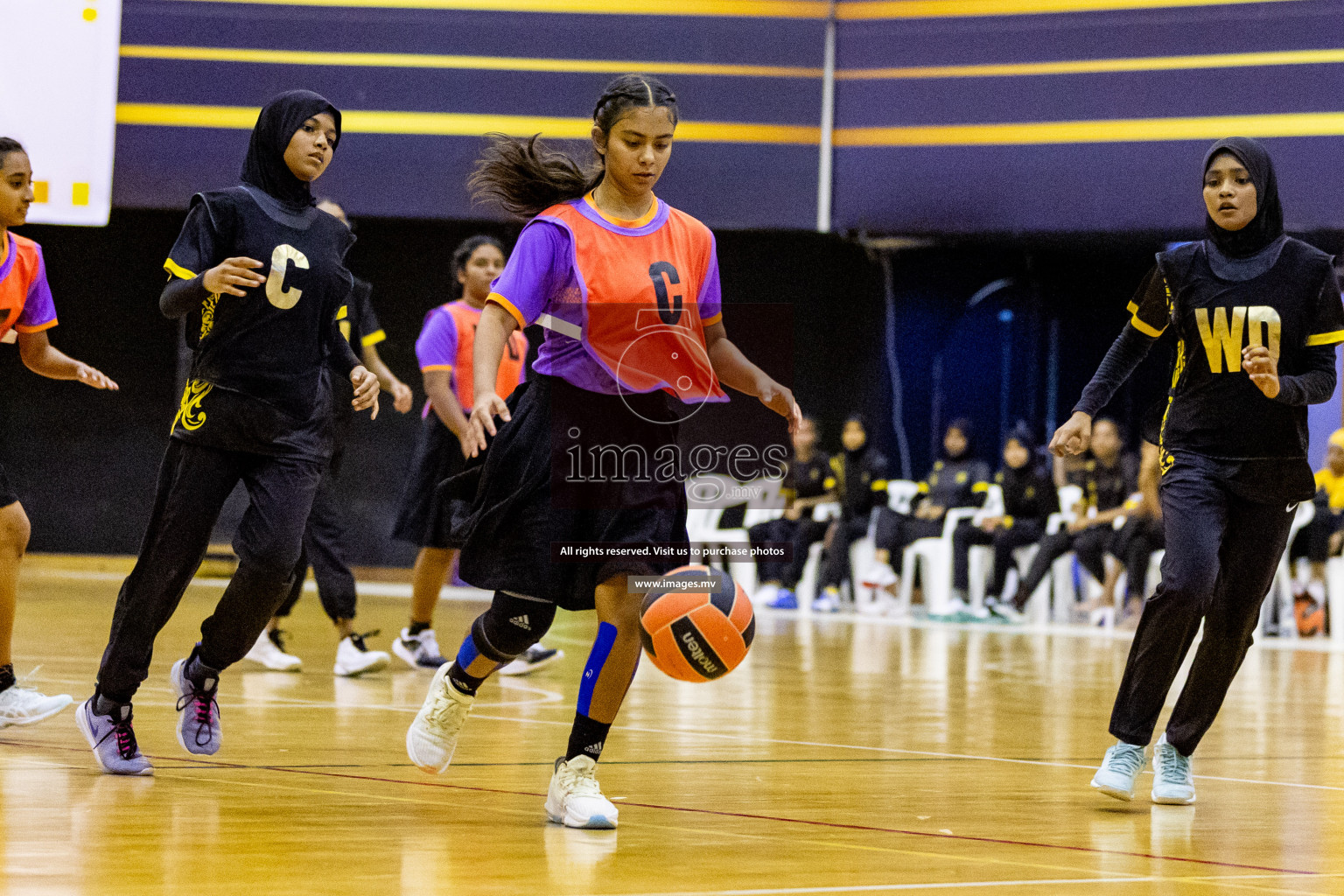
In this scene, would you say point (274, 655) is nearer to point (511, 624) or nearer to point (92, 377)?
point (92, 377)

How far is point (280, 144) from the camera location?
14.3 feet

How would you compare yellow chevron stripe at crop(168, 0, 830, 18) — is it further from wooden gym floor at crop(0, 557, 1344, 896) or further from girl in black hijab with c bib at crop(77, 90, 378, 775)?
girl in black hijab with c bib at crop(77, 90, 378, 775)

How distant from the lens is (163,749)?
473 centimetres

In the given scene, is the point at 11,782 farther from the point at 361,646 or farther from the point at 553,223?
the point at 361,646

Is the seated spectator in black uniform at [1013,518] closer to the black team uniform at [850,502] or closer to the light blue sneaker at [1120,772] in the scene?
the black team uniform at [850,502]

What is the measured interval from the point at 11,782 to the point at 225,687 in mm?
2365

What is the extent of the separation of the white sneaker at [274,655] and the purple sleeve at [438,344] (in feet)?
4.67

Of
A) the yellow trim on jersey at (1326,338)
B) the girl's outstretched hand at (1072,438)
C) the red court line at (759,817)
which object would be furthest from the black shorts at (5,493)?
the yellow trim on jersey at (1326,338)

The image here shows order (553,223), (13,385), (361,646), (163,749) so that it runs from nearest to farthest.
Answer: (553,223) < (163,749) < (361,646) < (13,385)

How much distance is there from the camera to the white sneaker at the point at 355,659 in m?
6.99

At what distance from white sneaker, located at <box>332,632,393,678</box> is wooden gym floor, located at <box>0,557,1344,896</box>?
0.14 meters

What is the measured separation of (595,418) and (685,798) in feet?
3.64

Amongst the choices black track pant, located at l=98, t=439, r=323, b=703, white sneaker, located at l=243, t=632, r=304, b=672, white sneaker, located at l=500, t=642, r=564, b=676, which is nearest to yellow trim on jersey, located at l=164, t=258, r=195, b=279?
black track pant, located at l=98, t=439, r=323, b=703

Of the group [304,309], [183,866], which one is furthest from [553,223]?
[183,866]
